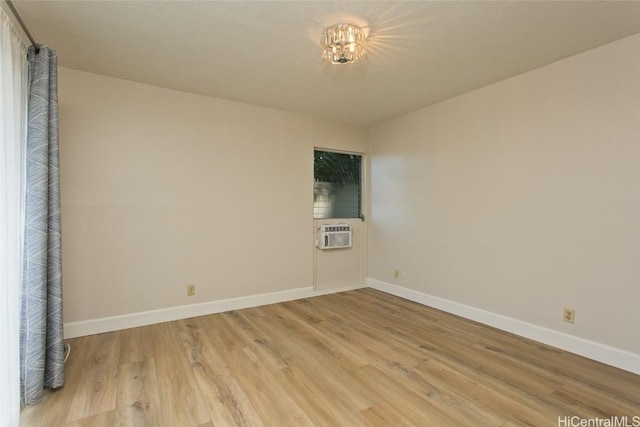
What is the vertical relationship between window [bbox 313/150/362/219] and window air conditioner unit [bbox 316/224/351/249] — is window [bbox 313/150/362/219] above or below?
above

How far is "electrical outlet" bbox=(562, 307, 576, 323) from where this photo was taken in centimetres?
250

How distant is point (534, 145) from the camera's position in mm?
2732

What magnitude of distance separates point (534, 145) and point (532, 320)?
1.58 meters

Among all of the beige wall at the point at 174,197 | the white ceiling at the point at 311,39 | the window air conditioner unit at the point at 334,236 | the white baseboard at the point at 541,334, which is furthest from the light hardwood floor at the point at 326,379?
the white ceiling at the point at 311,39

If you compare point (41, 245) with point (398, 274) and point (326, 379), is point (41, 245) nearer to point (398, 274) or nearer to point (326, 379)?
point (326, 379)

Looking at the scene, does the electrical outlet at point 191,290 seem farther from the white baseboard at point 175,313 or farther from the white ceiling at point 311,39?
the white ceiling at point 311,39

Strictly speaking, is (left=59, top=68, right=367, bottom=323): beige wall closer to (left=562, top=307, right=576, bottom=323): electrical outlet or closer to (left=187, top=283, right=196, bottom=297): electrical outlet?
(left=187, top=283, right=196, bottom=297): electrical outlet

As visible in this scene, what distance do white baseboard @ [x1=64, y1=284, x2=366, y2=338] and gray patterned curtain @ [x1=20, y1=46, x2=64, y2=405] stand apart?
0.93 metres

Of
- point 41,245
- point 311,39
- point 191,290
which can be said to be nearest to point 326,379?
point 191,290

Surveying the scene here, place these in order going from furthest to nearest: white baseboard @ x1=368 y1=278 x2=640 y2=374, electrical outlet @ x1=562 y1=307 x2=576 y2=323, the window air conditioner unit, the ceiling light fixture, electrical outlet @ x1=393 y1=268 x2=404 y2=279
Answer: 1. the window air conditioner unit
2. electrical outlet @ x1=393 y1=268 x2=404 y2=279
3. electrical outlet @ x1=562 y1=307 x2=576 y2=323
4. white baseboard @ x1=368 y1=278 x2=640 y2=374
5. the ceiling light fixture

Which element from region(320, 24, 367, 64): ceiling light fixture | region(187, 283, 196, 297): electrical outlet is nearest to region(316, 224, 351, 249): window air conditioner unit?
region(187, 283, 196, 297): electrical outlet

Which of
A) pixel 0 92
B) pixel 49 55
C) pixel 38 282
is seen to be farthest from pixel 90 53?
pixel 38 282

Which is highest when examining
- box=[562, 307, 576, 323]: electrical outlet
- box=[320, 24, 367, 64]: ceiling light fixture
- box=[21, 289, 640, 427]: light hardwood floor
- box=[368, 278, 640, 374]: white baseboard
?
box=[320, 24, 367, 64]: ceiling light fixture

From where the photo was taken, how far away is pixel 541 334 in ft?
8.79
